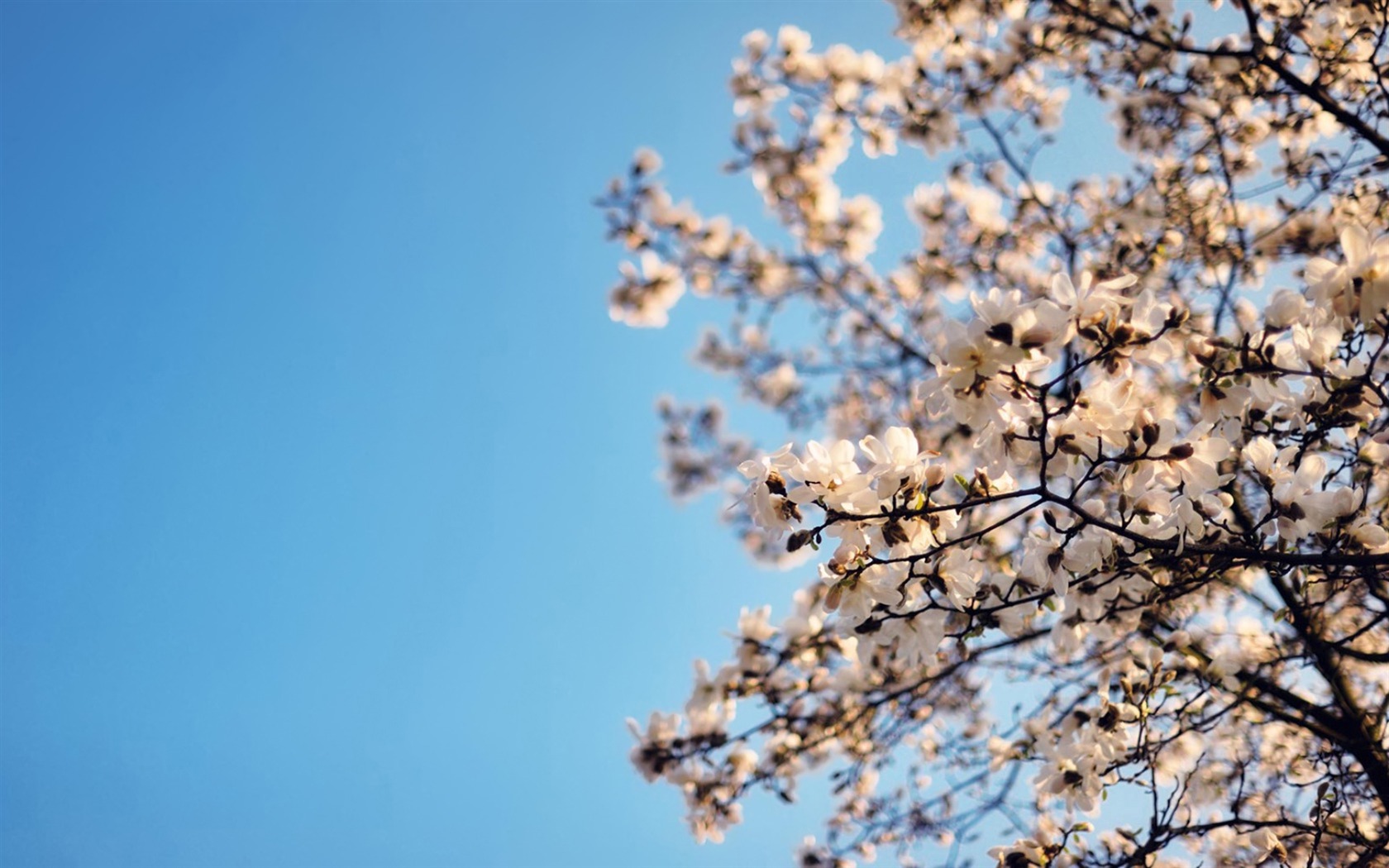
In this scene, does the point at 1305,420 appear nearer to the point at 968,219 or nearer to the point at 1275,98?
the point at 1275,98

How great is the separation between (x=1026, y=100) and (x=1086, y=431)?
383 centimetres

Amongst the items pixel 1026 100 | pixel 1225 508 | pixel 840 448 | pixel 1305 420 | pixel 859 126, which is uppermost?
pixel 859 126

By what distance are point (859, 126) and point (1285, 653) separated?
353 cm

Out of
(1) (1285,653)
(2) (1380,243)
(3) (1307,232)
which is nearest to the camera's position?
(2) (1380,243)

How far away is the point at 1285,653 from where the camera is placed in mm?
3074

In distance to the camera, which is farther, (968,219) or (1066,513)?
(968,219)

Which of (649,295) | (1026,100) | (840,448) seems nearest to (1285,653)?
(840,448)

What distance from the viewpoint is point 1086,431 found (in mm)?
1589

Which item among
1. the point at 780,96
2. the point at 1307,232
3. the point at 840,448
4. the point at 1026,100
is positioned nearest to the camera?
the point at 840,448

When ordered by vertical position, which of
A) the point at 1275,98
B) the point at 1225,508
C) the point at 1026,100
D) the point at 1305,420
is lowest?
the point at 1225,508

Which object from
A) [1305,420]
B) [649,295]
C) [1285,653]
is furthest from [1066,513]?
[649,295]

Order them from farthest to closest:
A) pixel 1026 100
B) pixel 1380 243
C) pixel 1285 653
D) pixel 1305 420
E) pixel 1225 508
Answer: pixel 1026 100, pixel 1285 653, pixel 1305 420, pixel 1225 508, pixel 1380 243

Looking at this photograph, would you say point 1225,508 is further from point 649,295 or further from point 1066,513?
point 649,295

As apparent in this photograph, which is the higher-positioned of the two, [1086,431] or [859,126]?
[859,126]
